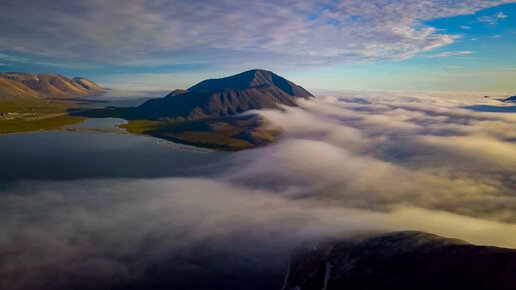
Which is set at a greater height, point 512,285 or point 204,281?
point 512,285

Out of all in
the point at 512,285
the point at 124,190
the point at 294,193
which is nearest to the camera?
the point at 512,285

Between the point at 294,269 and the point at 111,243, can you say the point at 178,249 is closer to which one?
the point at 111,243

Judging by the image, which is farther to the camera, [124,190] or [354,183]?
[354,183]

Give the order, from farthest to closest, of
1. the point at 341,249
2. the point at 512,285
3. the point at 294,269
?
the point at 341,249, the point at 294,269, the point at 512,285

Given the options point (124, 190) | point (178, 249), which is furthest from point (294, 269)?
point (124, 190)

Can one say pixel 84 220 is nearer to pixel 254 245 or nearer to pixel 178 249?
pixel 178 249

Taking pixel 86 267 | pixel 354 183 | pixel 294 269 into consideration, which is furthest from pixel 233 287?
pixel 354 183
